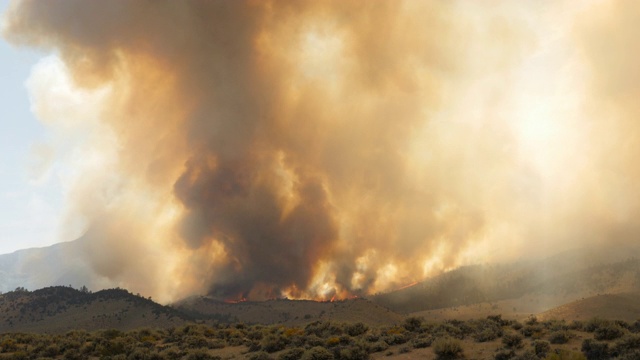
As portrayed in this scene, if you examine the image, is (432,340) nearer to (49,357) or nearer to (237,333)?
(237,333)

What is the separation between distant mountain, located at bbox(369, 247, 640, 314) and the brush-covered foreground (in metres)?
52.9

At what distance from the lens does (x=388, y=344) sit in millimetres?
25031

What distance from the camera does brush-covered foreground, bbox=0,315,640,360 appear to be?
766 inches

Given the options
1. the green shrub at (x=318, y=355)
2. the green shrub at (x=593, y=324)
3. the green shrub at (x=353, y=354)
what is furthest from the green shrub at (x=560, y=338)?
the green shrub at (x=318, y=355)

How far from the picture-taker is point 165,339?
36.2 meters

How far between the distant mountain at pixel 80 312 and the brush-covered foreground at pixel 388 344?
24.3 metres

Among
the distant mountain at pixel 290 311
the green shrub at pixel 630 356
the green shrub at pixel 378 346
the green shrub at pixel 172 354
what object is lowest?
the green shrub at pixel 630 356

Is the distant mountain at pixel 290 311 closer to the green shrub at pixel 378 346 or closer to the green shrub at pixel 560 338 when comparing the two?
the green shrub at pixel 378 346

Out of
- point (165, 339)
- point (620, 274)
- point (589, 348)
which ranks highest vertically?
point (620, 274)

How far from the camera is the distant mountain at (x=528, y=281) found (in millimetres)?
74988

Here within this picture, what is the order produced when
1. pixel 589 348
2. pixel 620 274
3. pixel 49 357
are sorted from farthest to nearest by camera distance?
pixel 620 274, pixel 49 357, pixel 589 348

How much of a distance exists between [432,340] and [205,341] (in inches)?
678

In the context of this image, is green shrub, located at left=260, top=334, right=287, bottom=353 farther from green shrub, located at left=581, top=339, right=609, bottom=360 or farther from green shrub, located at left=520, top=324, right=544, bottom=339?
green shrub, located at left=581, top=339, right=609, bottom=360

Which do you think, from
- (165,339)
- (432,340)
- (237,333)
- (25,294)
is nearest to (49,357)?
(165,339)
